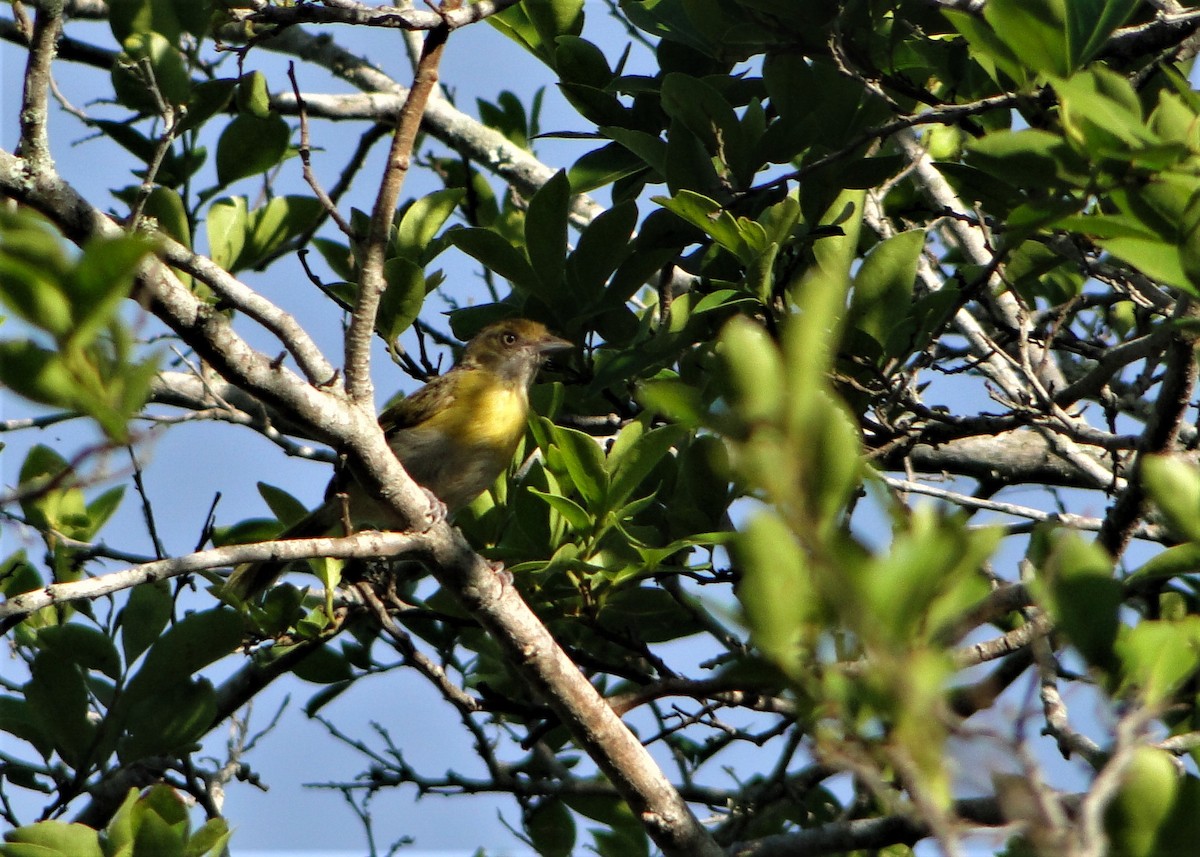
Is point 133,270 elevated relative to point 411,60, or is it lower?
lower

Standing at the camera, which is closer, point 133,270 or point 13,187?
point 133,270

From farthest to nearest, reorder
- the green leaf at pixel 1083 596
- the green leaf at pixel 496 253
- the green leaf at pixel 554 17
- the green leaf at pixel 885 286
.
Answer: the green leaf at pixel 554 17
the green leaf at pixel 496 253
the green leaf at pixel 885 286
the green leaf at pixel 1083 596

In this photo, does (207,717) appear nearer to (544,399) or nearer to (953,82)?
(544,399)

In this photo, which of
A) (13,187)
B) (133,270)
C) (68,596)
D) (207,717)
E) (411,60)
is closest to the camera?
(133,270)

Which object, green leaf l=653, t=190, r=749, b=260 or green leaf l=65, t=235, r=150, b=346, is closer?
green leaf l=65, t=235, r=150, b=346

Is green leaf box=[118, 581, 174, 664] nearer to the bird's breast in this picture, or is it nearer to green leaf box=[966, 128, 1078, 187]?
the bird's breast

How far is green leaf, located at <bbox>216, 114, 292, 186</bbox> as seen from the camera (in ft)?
16.3

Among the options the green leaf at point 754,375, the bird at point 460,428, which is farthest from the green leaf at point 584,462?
the green leaf at point 754,375

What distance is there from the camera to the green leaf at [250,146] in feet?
16.3

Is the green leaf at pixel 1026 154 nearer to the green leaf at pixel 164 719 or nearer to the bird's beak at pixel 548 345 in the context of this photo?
the green leaf at pixel 164 719

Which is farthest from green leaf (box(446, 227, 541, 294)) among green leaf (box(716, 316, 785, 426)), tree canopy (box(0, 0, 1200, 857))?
green leaf (box(716, 316, 785, 426))

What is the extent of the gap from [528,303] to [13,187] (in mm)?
2185

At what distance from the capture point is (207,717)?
4.23m

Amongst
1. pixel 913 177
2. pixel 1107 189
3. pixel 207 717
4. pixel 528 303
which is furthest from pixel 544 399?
pixel 1107 189
